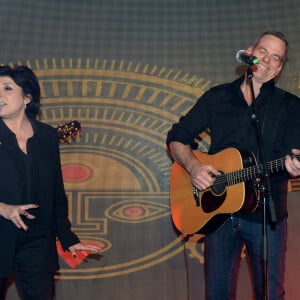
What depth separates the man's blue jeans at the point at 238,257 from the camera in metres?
2.74

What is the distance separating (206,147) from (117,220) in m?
0.95

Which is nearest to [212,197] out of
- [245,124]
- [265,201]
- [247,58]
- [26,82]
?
[245,124]

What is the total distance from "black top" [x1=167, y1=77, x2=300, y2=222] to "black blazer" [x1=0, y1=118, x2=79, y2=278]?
793 millimetres

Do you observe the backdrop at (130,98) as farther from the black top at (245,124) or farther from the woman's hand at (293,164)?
the woman's hand at (293,164)

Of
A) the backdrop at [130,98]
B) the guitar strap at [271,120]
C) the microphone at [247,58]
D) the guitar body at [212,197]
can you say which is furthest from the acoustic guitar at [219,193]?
the backdrop at [130,98]

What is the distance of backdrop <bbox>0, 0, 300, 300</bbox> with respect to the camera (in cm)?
424

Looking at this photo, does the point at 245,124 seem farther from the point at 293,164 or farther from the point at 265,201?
the point at 265,201

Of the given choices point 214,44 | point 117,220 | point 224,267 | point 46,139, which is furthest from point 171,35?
point 224,267

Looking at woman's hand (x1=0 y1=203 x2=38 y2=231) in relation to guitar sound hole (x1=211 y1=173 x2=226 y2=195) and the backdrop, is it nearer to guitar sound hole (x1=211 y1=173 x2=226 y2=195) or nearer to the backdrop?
guitar sound hole (x1=211 y1=173 x2=226 y2=195)

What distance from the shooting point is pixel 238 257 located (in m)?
2.94

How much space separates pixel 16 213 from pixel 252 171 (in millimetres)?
1225

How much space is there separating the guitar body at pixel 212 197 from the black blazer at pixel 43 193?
2.45 feet

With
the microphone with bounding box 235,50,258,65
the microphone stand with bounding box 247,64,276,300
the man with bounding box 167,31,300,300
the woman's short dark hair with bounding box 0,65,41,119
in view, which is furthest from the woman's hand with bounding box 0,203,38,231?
the microphone with bounding box 235,50,258,65

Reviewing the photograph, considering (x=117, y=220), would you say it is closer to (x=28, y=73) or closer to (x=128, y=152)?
(x=128, y=152)
